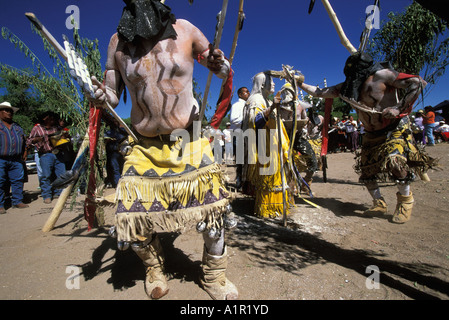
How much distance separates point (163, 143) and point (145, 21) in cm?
93

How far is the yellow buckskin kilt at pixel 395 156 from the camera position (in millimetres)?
3320

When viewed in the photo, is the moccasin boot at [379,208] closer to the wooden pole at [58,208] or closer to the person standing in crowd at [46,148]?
the wooden pole at [58,208]

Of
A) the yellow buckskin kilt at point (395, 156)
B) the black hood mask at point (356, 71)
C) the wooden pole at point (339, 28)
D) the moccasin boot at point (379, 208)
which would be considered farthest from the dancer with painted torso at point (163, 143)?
the moccasin boot at point (379, 208)

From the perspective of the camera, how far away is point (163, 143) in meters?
2.03

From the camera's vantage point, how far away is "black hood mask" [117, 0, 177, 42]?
1782mm

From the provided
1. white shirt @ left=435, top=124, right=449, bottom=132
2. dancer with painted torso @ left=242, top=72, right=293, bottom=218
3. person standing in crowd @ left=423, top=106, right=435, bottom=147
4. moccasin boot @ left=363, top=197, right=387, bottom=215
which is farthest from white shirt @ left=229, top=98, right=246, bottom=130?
white shirt @ left=435, top=124, right=449, bottom=132

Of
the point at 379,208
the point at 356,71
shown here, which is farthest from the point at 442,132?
the point at 356,71

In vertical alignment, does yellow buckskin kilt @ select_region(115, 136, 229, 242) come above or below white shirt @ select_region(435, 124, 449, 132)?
below

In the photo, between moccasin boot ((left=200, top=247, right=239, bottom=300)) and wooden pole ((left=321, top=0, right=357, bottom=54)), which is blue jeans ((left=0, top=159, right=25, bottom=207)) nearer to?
moccasin boot ((left=200, top=247, right=239, bottom=300))

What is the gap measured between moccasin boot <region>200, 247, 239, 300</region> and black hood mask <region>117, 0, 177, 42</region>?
1.80 m

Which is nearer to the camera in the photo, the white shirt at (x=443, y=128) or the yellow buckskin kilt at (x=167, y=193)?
the yellow buckskin kilt at (x=167, y=193)

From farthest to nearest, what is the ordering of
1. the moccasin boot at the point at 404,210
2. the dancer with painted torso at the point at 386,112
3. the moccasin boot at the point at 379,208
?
the moccasin boot at the point at 379,208 → the moccasin boot at the point at 404,210 → the dancer with painted torso at the point at 386,112

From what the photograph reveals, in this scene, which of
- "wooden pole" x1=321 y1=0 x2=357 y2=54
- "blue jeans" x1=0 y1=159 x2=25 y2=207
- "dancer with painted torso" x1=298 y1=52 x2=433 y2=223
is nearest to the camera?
"wooden pole" x1=321 y1=0 x2=357 y2=54
